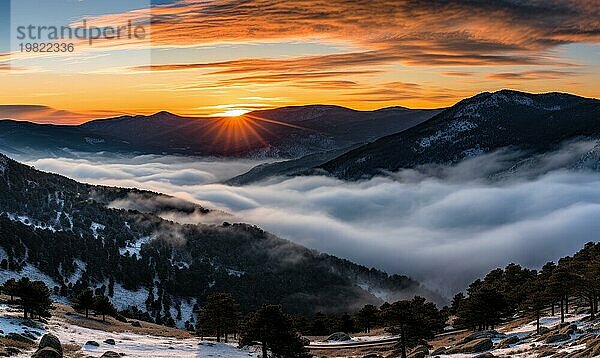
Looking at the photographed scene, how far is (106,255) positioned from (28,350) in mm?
156223

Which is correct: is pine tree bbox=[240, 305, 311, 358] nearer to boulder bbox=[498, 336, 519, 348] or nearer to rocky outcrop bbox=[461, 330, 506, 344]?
boulder bbox=[498, 336, 519, 348]

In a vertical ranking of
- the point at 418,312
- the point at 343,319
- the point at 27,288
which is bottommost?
the point at 343,319

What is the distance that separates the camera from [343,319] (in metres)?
108

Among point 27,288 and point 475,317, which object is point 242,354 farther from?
point 475,317

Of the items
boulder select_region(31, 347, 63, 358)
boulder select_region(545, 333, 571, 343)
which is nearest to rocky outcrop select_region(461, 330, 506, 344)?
boulder select_region(545, 333, 571, 343)

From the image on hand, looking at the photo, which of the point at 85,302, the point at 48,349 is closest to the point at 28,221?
the point at 85,302

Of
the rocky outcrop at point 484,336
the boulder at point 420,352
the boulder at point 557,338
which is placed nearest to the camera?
the boulder at point 557,338

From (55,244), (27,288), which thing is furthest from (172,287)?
(27,288)

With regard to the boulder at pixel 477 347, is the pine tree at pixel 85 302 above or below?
above

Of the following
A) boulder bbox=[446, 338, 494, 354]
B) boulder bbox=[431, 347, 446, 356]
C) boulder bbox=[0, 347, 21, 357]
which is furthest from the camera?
boulder bbox=[431, 347, 446, 356]

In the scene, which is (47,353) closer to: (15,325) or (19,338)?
(19,338)

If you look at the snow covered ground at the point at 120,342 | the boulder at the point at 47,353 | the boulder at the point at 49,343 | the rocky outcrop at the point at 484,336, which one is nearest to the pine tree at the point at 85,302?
the snow covered ground at the point at 120,342

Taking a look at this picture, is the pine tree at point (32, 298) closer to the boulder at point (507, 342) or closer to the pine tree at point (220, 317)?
the pine tree at point (220, 317)

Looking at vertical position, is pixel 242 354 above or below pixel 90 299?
below
